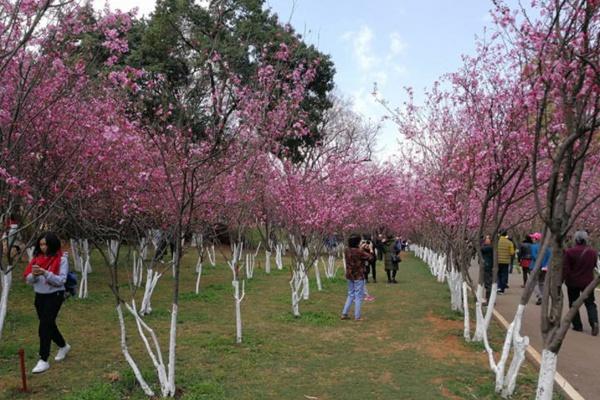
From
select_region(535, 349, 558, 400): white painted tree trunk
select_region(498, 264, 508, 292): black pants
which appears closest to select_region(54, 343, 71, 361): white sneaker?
select_region(535, 349, 558, 400): white painted tree trunk

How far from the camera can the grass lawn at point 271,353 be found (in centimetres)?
607

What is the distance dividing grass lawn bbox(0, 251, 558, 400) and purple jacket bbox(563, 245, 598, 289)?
1635mm

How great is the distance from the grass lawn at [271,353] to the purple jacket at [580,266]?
1.63 m

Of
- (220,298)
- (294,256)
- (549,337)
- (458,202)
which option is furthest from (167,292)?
(549,337)

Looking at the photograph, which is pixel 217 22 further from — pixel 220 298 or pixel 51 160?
pixel 220 298

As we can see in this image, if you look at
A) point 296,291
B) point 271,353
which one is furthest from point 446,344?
point 296,291

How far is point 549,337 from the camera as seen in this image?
408cm

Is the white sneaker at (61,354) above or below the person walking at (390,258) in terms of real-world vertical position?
below

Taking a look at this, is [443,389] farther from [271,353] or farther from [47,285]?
[47,285]

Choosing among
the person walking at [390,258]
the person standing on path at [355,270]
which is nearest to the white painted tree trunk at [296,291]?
the person standing on path at [355,270]

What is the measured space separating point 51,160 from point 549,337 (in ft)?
18.6

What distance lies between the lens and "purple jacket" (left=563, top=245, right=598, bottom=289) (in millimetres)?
9344

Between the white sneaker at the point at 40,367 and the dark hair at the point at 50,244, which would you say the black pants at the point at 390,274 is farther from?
the dark hair at the point at 50,244

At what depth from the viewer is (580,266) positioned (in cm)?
941
